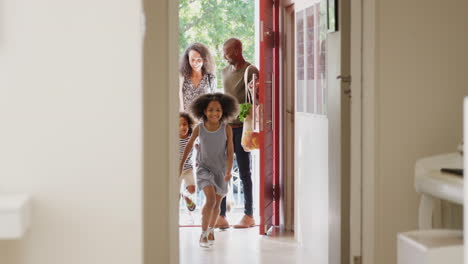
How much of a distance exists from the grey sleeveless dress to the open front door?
32 centimetres

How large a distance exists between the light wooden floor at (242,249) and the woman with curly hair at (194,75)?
3.90 ft

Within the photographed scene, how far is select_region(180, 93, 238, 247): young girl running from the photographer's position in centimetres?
636

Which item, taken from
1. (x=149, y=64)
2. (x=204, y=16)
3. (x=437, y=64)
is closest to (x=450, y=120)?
(x=437, y=64)

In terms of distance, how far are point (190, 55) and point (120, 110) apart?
410 centimetres

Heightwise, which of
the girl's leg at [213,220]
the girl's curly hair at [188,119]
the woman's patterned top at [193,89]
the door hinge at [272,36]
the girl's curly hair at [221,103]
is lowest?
the girl's leg at [213,220]

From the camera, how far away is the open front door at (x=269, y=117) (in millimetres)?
6496

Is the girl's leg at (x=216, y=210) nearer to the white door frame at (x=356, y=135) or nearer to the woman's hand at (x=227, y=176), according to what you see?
the woman's hand at (x=227, y=176)

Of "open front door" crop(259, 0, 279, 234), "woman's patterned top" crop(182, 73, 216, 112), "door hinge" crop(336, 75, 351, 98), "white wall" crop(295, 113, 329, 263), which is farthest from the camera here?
"woman's patterned top" crop(182, 73, 216, 112)

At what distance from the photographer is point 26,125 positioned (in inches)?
117

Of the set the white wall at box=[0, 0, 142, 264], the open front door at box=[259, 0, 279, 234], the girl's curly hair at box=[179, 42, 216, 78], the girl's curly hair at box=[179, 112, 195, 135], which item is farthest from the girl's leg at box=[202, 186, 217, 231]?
the white wall at box=[0, 0, 142, 264]

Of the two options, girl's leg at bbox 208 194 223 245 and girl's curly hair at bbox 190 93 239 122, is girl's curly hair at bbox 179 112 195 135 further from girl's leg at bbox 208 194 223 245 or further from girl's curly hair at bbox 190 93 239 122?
girl's leg at bbox 208 194 223 245

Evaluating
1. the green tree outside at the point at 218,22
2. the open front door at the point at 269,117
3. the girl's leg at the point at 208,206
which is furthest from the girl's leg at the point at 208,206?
the green tree outside at the point at 218,22

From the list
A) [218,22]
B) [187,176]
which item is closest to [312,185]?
[187,176]

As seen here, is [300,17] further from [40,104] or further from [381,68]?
[40,104]
